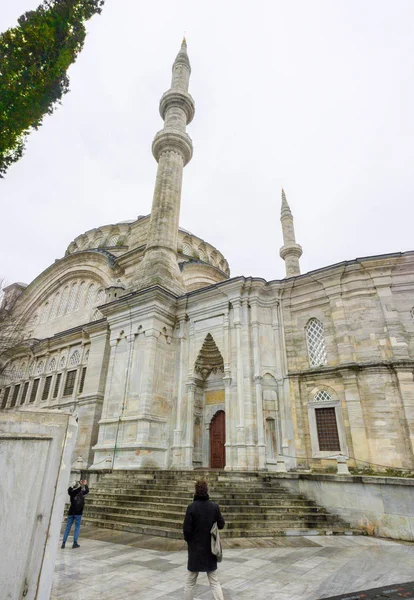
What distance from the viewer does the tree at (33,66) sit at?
7754mm

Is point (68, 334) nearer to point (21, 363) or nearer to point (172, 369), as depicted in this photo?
point (21, 363)

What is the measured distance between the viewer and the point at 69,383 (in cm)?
2147

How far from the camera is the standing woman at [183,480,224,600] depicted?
3.64 m

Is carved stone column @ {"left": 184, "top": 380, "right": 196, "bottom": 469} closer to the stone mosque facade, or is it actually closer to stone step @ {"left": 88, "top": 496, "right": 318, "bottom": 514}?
the stone mosque facade

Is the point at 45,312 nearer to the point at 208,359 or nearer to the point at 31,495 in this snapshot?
the point at 208,359

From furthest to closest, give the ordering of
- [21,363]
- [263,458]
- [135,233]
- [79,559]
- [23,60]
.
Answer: [135,233] < [21,363] < [263,458] < [23,60] < [79,559]

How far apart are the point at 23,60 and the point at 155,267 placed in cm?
1193

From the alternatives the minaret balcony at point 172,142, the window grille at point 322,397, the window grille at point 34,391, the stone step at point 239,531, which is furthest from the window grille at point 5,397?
the window grille at point 322,397

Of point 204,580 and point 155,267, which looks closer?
point 204,580

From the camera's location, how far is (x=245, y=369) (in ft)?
46.3

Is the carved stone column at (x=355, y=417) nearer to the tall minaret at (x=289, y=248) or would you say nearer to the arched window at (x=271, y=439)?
the arched window at (x=271, y=439)

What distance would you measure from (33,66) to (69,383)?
1786 centimetres

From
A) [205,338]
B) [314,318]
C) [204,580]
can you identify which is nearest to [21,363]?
[205,338]

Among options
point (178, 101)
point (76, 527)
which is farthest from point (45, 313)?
point (76, 527)
